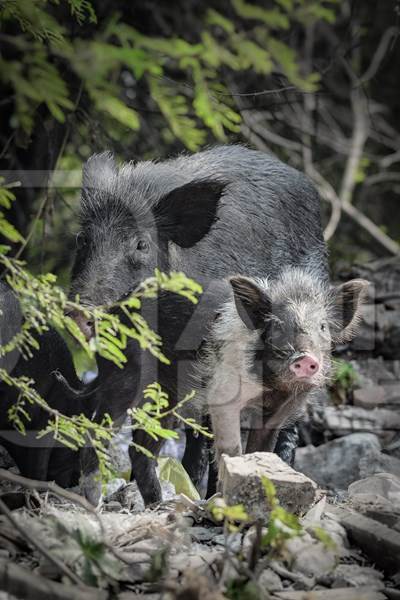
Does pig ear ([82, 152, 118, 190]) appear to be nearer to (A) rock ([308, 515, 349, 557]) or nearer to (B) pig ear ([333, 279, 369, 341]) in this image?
(B) pig ear ([333, 279, 369, 341])

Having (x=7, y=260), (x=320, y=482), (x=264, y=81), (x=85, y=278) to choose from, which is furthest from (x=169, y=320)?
(x=264, y=81)

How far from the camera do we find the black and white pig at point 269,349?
3.13m

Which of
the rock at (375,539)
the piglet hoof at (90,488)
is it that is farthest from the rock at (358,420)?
the rock at (375,539)

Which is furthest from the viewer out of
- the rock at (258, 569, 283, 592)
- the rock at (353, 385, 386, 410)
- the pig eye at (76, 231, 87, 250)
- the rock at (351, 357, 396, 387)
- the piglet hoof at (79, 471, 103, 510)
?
the rock at (351, 357, 396, 387)

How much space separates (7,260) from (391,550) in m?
1.25

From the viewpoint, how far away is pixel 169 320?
11.1 feet

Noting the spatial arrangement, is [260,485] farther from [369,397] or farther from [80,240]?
[369,397]

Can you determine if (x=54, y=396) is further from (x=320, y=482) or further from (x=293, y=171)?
(x=293, y=171)

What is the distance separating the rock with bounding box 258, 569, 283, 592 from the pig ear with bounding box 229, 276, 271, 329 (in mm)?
1187

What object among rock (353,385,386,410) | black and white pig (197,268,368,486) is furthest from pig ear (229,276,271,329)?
rock (353,385,386,410)

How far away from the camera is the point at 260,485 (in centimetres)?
246

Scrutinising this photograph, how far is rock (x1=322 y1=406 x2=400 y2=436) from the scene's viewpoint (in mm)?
4270

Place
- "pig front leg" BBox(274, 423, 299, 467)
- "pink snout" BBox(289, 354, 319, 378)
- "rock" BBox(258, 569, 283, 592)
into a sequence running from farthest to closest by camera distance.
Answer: "pig front leg" BBox(274, 423, 299, 467), "pink snout" BBox(289, 354, 319, 378), "rock" BBox(258, 569, 283, 592)

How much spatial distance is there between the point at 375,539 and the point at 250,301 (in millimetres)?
1087
